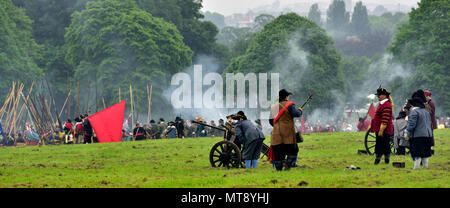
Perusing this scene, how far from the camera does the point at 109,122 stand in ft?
100

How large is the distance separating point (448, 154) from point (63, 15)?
64.0 meters

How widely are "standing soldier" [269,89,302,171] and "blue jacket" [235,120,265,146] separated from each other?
133 cm

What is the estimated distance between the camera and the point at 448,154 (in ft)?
74.0

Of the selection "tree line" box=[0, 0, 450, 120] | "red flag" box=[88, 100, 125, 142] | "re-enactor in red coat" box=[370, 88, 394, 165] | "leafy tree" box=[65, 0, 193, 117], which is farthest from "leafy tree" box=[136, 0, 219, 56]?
"re-enactor in red coat" box=[370, 88, 394, 165]

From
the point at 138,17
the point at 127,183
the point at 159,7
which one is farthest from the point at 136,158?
the point at 159,7

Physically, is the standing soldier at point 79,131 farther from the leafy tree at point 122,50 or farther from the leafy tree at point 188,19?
the leafy tree at point 188,19

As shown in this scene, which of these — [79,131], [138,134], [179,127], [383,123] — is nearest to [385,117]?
[383,123]

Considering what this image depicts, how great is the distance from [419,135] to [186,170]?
5.66 m

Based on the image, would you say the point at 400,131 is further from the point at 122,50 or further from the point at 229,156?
the point at 122,50

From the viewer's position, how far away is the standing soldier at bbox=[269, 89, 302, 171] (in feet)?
56.2

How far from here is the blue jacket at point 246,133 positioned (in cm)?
1869

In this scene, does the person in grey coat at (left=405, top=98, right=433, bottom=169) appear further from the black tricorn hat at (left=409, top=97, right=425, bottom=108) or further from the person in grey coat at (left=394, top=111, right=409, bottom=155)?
the person in grey coat at (left=394, top=111, right=409, bottom=155)

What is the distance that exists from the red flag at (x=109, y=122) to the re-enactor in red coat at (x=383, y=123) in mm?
13887

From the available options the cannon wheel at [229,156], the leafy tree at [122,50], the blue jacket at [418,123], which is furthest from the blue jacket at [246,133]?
the leafy tree at [122,50]
